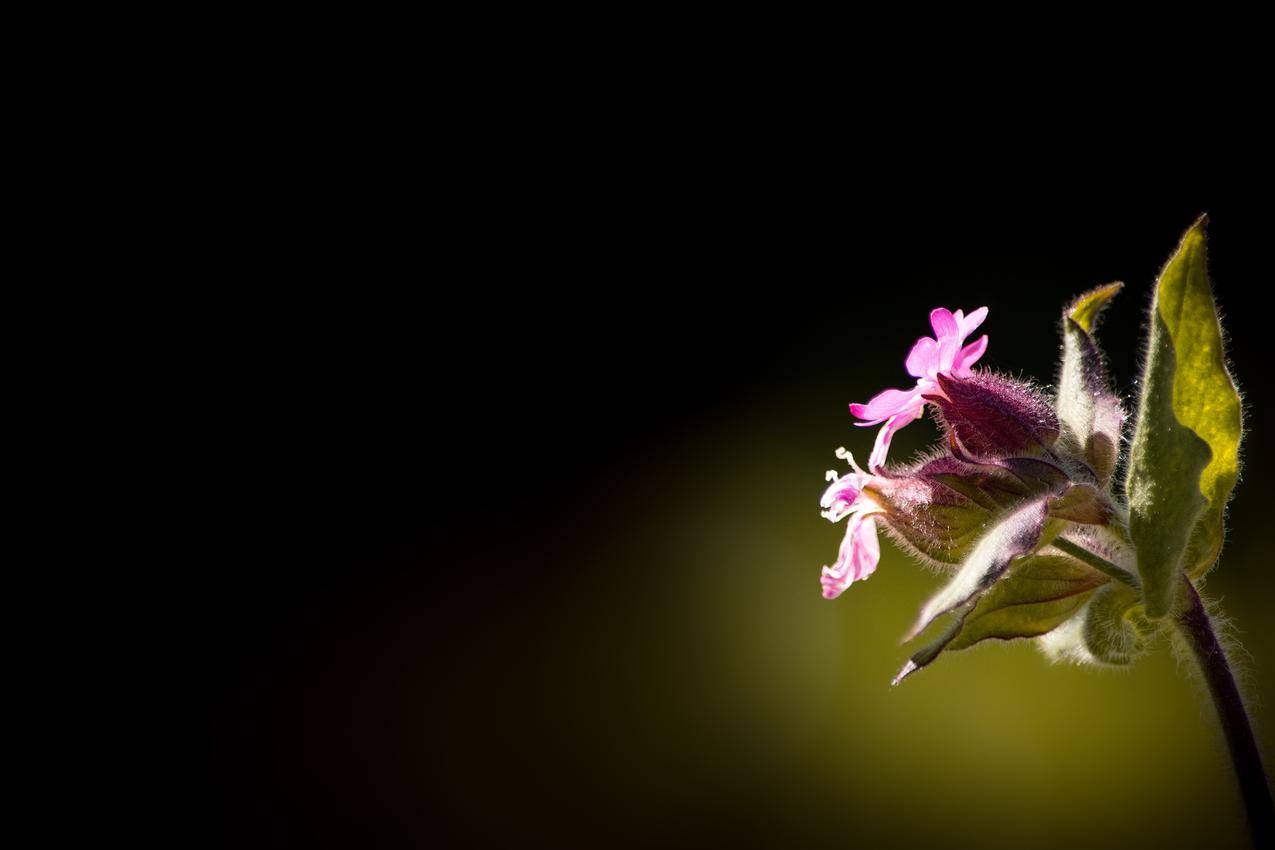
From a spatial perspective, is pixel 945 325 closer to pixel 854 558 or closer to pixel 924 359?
pixel 924 359

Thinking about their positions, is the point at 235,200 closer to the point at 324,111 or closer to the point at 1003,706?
A: the point at 324,111

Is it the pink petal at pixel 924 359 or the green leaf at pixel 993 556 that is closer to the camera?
the green leaf at pixel 993 556

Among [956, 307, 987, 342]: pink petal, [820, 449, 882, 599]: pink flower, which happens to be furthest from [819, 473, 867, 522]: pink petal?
[956, 307, 987, 342]: pink petal

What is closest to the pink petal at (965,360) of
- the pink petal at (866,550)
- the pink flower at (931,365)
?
the pink flower at (931,365)

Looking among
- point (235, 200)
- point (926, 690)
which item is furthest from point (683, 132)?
point (926, 690)

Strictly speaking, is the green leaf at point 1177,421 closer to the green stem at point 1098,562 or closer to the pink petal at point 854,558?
the green stem at point 1098,562

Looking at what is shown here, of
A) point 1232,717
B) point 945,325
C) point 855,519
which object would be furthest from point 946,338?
point 1232,717
